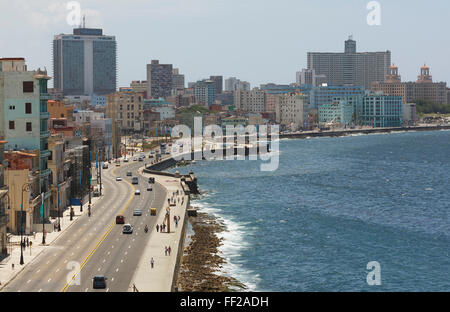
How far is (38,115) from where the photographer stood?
7844 centimetres

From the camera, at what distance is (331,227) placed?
87812 mm

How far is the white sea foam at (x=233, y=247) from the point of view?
62.4m

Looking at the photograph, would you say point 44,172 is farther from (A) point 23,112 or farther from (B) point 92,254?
(B) point 92,254

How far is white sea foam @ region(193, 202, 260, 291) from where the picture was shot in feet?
205

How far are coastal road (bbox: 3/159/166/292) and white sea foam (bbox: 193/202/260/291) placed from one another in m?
7.99

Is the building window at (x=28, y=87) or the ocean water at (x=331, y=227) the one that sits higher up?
the building window at (x=28, y=87)

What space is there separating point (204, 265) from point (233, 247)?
9.90 metres

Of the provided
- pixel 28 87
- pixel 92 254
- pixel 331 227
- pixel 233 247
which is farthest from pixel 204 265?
pixel 28 87

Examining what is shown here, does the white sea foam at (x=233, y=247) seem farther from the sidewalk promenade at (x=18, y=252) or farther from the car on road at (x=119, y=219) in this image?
the sidewalk promenade at (x=18, y=252)

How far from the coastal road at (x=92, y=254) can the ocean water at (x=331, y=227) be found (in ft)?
32.0

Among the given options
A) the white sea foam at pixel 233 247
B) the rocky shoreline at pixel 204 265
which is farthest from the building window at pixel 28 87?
the white sea foam at pixel 233 247

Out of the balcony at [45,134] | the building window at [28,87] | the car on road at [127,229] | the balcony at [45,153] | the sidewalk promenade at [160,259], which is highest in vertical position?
the building window at [28,87]

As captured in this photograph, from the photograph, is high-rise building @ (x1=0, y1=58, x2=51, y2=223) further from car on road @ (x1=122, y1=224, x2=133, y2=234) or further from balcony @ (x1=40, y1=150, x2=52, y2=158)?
car on road @ (x1=122, y1=224, x2=133, y2=234)
